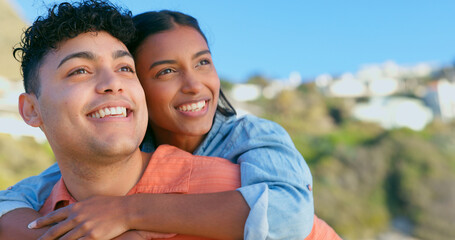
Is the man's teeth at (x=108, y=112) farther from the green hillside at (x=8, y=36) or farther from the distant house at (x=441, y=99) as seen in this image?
the distant house at (x=441, y=99)

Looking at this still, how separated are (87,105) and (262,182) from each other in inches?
34.7

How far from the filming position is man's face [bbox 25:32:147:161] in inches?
79.0

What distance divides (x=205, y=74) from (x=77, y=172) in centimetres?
107

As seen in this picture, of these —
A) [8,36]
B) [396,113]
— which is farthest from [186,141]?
[396,113]

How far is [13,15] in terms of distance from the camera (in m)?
17.8

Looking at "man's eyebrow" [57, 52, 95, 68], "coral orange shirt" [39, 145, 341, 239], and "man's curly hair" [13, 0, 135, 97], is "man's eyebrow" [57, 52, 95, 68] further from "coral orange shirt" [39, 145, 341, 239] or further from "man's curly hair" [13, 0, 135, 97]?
"coral orange shirt" [39, 145, 341, 239]

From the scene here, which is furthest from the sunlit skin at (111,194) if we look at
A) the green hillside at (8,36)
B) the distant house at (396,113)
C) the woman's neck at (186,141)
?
the distant house at (396,113)

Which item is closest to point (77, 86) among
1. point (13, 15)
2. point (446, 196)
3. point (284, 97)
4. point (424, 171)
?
A: point (13, 15)

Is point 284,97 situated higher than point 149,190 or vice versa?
point 149,190

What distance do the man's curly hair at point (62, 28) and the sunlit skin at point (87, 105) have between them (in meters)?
0.04

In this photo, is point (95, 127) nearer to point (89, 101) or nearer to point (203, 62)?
point (89, 101)

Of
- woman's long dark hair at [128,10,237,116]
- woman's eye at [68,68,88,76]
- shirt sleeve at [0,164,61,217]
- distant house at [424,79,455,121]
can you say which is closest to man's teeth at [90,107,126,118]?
woman's eye at [68,68,88,76]

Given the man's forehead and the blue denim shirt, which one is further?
the man's forehead

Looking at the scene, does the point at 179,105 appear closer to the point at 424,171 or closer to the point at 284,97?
the point at 424,171
